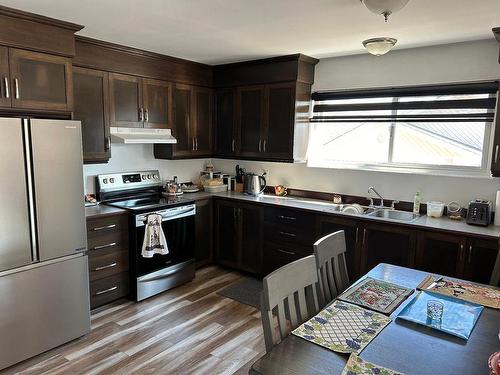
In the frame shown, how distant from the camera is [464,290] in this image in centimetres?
192

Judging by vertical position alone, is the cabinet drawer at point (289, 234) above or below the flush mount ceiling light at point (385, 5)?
below

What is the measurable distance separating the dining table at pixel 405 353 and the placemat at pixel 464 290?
0.23 meters

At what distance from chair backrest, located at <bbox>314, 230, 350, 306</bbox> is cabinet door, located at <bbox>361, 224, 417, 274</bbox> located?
3.28 feet

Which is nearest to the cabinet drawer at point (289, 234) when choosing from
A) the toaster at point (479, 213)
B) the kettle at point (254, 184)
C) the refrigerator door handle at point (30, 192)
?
the kettle at point (254, 184)

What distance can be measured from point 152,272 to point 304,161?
6.38 ft

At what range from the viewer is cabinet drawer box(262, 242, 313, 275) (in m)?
3.65

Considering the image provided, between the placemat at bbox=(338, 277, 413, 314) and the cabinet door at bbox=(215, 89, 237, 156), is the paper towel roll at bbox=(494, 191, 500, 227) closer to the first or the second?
the placemat at bbox=(338, 277, 413, 314)

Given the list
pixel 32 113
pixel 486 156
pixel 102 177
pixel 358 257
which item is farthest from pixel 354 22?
pixel 102 177

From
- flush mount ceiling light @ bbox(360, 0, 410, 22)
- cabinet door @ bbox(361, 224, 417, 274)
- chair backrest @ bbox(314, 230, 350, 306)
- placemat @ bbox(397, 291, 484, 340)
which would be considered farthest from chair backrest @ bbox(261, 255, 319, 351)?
cabinet door @ bbox(361, 224, 417, 274)

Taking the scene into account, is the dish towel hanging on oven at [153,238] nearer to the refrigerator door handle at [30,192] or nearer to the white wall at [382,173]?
the white wall at [382,173]

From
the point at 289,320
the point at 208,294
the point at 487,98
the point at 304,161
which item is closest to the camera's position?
the point at 289,320

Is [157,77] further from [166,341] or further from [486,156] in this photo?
[486,156]

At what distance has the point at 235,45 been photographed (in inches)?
128

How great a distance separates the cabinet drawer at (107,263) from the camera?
3.10 meters
